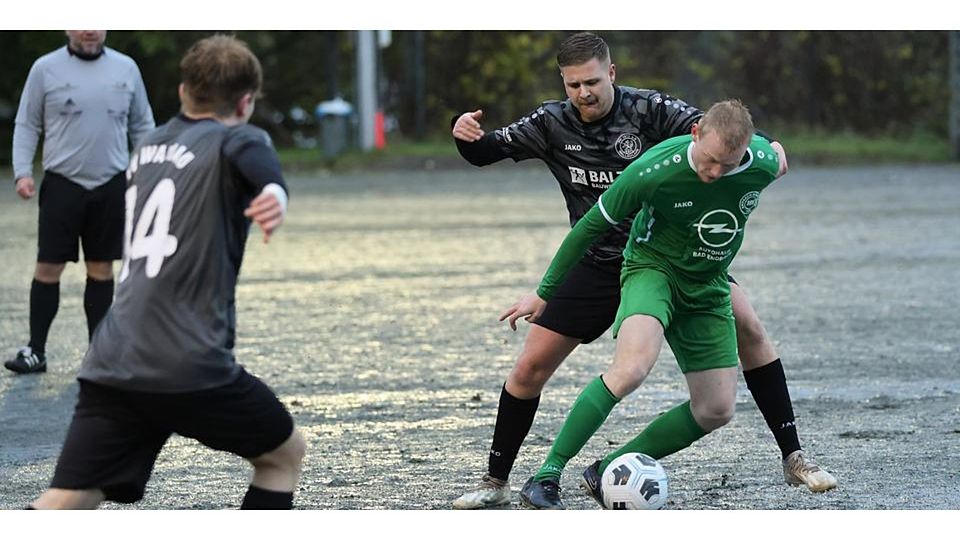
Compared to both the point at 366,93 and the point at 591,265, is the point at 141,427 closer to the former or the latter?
the point at 591,265

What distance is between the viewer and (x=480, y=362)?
9453 mm

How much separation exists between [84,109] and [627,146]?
13.2ft

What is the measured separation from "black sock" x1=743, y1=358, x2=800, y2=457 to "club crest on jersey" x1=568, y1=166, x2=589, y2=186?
100 cm

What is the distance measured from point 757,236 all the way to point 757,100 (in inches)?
705

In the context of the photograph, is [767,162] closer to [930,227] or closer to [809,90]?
[930,227]

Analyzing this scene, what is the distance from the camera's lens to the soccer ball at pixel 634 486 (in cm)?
583

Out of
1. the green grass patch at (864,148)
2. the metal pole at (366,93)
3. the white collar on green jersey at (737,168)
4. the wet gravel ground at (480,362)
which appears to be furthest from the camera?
the metal pole at (366,93)

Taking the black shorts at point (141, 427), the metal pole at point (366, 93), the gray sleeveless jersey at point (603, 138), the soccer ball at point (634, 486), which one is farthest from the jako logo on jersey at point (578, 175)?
the metal pole at point (366, 93)

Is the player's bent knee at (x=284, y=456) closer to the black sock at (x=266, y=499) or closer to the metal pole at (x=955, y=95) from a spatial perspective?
the black sock at (x=266, y=499)

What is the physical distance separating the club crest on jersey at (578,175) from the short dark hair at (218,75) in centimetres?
186

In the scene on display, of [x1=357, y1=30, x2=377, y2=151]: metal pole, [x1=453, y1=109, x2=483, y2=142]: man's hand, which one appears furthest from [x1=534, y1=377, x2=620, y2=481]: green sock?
[x1=357, y1=30, x2=377, y2=151]: metal pole

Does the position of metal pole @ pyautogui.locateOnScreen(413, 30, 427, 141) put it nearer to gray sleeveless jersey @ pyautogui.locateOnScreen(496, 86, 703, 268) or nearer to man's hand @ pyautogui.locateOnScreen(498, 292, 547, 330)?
gray sleeveless jersey @ pyautogui.locateOnScreen(496, 86, 703, 268)
